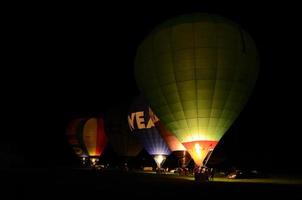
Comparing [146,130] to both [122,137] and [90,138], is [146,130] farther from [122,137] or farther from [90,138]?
[90,138]

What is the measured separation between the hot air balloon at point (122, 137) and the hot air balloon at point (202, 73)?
2006 cm

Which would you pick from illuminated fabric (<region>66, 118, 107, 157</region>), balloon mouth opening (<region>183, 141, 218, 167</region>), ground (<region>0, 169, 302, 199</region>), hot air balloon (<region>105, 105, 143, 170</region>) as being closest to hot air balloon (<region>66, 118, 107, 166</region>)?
illuminated fabric (<region>66, 118, 107, 157</region>)

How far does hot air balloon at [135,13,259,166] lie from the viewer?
2202 centimetres

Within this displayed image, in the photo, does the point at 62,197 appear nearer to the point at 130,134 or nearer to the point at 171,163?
the point at 130,134

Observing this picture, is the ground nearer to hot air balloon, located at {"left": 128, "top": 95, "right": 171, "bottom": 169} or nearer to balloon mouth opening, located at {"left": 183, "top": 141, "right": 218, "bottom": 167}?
balloon mouth opening, located at {"left": 183, "top": 141, "right": 218, "bottom": 167}

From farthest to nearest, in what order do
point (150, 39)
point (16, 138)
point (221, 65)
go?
point (16, 138)
point (150, 39)
point (221, 65)

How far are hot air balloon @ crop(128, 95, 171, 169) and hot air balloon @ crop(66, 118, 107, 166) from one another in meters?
10.6

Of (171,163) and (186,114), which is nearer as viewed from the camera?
(186,114)

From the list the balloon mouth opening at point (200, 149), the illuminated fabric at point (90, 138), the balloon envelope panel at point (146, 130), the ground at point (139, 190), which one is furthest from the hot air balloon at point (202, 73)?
Result: the illuminated fabric at point (90, 138)

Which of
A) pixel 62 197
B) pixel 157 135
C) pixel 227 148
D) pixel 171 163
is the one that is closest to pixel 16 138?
pixel 171 163

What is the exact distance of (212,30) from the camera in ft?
72.3

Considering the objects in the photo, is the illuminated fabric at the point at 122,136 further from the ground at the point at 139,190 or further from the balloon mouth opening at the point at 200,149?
the ground at the point at 139,190

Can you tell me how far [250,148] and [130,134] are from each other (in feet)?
79.1

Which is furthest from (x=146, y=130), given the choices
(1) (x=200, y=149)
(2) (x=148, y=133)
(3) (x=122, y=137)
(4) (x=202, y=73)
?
(4) (x=202, y=73)
